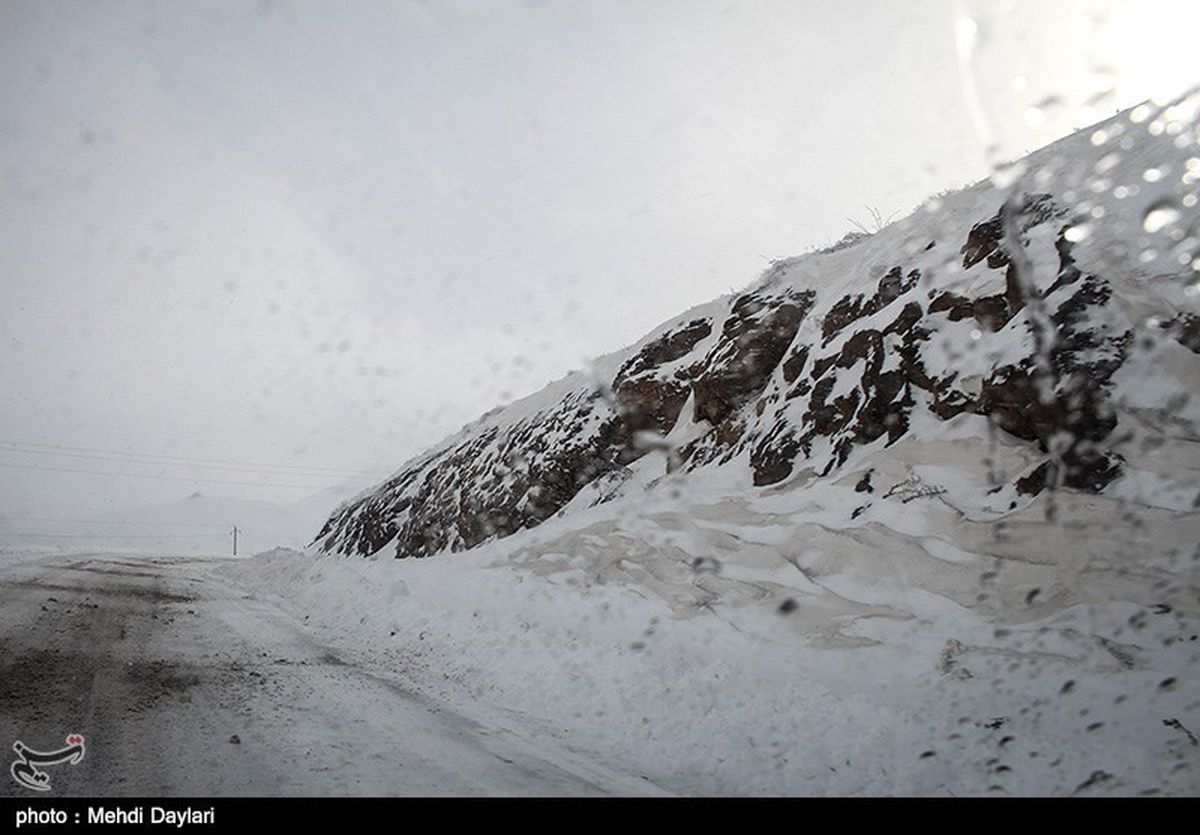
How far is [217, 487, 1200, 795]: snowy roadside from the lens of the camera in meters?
4.66

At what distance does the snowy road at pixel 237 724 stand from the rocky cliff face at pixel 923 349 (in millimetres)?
6469

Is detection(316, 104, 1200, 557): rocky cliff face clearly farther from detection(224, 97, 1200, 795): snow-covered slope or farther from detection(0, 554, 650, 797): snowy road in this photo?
detection(0, 554, 650, 797): snowy road

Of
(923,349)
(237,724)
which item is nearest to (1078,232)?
(923,349)

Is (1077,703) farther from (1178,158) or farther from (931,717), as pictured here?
(1178,158)

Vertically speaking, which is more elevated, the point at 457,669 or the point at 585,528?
the point at 585,528

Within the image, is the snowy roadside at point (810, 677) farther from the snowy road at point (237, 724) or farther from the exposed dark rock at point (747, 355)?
the exposed dark rock at point (747, 355)

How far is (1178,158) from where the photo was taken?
26.3 ft

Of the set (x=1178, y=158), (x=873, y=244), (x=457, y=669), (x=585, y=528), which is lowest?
(x=457, y=669)

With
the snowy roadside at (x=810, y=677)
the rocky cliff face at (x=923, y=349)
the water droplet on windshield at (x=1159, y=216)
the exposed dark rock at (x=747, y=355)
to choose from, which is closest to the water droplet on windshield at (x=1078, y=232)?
the rocky cliff face at (x=923, y=349)

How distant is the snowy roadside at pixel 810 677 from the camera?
4.66 m

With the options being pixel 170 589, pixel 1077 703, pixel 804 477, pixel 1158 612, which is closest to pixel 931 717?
pixel 1077 703
